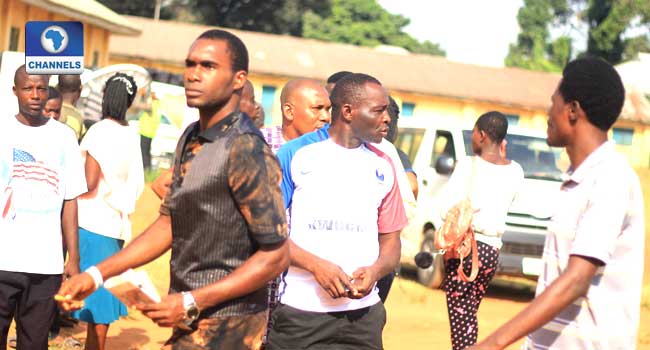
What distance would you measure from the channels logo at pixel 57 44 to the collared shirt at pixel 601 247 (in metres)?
4.49

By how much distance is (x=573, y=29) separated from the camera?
5888cm

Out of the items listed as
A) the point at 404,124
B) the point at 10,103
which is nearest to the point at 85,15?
the point at 404,124

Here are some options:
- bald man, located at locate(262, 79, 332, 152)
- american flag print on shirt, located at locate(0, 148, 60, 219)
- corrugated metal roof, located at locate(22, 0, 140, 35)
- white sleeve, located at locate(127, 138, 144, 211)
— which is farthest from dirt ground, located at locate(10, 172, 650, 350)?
corrugated metal roof, located at locate(22, 0, 140, 35)

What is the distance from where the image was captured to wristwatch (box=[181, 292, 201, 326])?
398cm

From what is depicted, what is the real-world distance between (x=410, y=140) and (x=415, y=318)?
3910mm

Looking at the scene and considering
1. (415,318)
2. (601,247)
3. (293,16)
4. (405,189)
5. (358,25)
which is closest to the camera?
(601,247)

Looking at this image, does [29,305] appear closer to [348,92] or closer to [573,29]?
[348,92]

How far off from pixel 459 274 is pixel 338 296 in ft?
9.39

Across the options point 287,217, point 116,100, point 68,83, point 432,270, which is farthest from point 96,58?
point 287,217

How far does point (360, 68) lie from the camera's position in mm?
45969

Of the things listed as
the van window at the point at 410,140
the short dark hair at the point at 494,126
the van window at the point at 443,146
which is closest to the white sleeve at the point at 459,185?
the short dark hair at the point at 494,126

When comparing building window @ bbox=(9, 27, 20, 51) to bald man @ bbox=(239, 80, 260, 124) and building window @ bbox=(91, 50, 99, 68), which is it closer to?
building window @ bbox=(91, 50, 99, 68)

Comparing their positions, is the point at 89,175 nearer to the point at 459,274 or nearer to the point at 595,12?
the point at 459,274

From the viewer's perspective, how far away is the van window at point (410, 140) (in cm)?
1558
